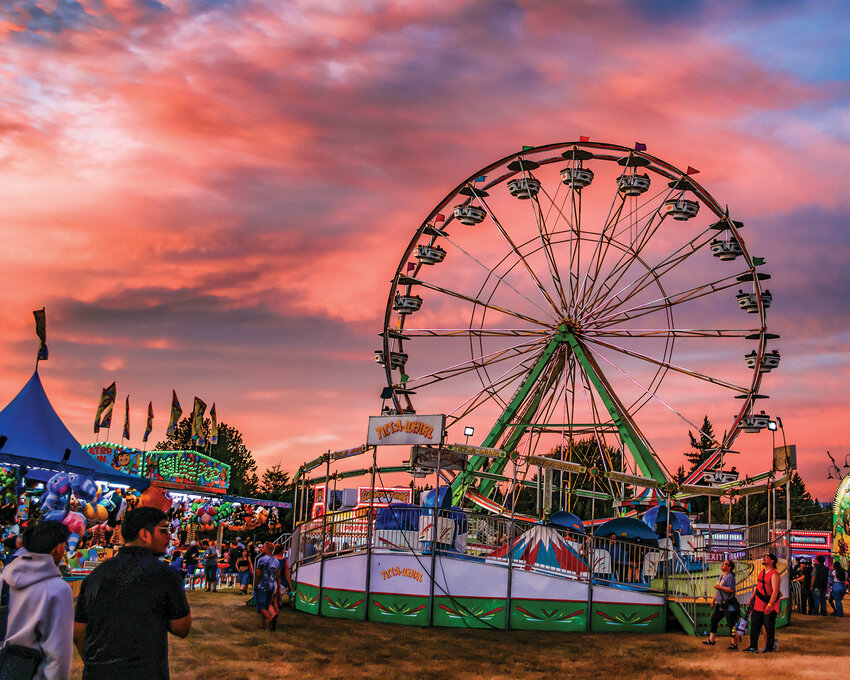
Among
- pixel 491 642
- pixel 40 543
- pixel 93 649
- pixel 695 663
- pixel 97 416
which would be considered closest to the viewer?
pixel 93 649

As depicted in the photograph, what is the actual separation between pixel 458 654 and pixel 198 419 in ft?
128

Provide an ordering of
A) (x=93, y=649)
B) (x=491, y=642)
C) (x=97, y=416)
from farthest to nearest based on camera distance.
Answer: (x=97, y=416) < (x=491, y=642) < (x=93, y=649)

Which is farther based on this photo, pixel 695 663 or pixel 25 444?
pixel 25 444

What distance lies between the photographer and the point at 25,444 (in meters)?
16.8

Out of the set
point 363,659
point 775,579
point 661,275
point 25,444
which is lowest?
point 363,659

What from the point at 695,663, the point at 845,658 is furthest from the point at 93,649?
the point at 845,658

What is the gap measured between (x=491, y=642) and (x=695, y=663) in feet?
11.1

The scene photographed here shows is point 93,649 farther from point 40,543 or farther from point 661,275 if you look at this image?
point 661,275

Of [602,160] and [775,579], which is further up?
[602,160]

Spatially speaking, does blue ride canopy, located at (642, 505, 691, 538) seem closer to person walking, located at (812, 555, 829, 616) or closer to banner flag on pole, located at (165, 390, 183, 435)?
person walking, located at (812, 555, 829, 616)

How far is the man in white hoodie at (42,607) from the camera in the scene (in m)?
4.94

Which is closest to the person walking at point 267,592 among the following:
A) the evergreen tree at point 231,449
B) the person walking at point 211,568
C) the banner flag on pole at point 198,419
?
the person walking at point 211,568

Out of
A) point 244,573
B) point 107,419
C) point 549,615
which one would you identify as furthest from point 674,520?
point 107,419

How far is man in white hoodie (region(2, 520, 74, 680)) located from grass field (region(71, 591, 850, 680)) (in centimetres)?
695
